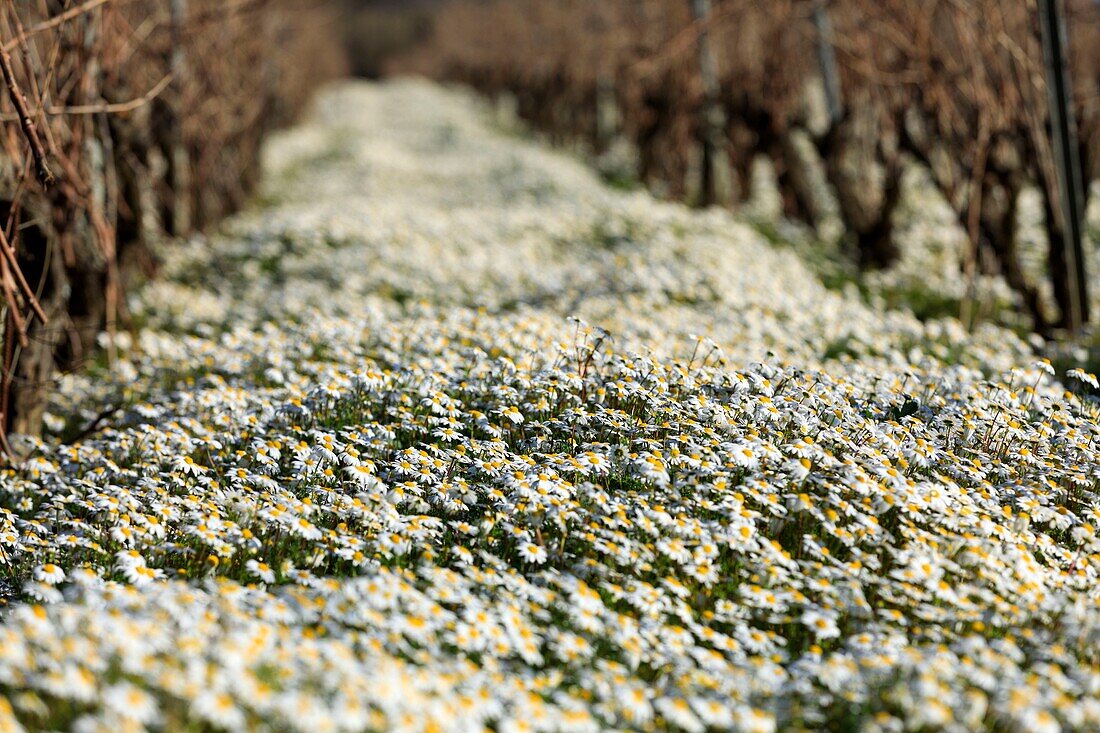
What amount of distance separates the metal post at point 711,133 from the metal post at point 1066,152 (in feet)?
26.8

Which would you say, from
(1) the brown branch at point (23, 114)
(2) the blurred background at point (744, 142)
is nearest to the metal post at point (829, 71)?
(2) the blurred background at point (744, 142)

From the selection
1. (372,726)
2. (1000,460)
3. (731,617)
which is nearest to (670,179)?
(1000,460)

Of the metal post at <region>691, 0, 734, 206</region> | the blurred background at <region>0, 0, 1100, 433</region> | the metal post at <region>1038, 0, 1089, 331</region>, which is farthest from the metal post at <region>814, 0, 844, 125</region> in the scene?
the metal post at <region>1038, 0, 1089, 331</region>

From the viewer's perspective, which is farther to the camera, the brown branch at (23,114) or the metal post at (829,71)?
the metal post at (829,71)

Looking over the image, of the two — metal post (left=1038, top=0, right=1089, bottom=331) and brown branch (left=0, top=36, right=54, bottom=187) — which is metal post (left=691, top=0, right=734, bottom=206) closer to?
metal post (left=1038, top=0, right=1089, bottom=331)

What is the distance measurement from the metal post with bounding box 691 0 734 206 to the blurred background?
4cm

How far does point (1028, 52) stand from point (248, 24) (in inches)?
457

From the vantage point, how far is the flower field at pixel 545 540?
130 inches

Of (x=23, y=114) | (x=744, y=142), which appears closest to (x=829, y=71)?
(x=744, y=142)

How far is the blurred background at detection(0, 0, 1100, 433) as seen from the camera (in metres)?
7.30

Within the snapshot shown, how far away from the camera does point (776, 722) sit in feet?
11.9

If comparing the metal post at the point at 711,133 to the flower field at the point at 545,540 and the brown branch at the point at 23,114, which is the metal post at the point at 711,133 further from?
the brown branch at the point at 23,114

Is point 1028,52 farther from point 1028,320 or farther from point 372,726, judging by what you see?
point 372,726

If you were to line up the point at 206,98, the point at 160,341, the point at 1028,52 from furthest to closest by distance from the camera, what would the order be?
the point at 206,98 < the point at 1028,52 < the point at 160,341
